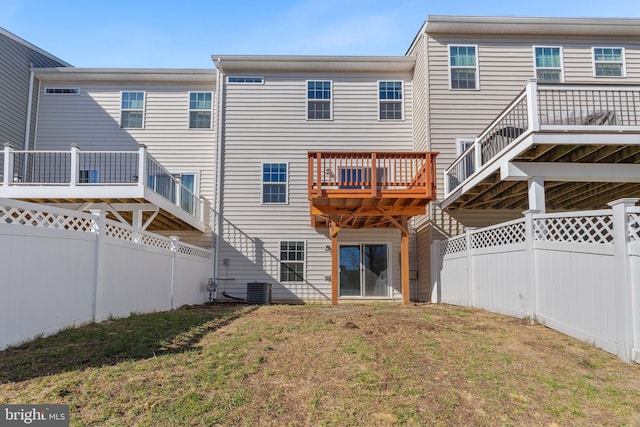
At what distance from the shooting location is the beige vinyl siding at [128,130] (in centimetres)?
1280

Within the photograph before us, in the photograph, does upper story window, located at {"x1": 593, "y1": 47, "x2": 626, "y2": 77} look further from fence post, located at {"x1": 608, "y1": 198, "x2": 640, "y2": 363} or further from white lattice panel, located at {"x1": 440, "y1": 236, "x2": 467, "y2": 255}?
fence post, located at {"x1": 608, "y1": 198, "x2": 640, "y2": 363}

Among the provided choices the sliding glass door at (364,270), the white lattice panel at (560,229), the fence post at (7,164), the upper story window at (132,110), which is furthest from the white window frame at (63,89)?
the white lattice panel at (560,229)

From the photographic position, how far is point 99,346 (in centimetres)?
421

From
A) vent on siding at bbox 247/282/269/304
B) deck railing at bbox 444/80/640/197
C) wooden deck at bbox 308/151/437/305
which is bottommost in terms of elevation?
vent on siding at bbox 247/282/269/304

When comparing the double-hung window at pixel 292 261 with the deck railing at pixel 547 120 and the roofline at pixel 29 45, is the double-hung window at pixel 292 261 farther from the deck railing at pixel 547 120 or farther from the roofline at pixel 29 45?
the roofline at pixel 29 45

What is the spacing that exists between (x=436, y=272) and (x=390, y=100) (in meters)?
5.34

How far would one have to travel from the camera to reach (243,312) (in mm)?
7336

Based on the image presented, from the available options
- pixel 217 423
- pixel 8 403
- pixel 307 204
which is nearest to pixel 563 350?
pixel 217 423

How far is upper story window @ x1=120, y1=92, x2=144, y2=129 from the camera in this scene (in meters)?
13.0

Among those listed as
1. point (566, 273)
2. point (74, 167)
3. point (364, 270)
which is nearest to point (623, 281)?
point (566, 273)

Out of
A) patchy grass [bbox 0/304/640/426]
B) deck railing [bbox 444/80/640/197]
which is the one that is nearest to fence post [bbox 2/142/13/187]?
patchy grass [bbox 0/304/640/426]

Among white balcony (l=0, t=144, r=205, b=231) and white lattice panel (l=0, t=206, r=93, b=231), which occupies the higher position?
white balcony (l=0, t=144, r=205, b=231)

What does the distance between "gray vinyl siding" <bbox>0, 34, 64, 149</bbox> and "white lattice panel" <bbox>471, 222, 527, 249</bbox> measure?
1231cm

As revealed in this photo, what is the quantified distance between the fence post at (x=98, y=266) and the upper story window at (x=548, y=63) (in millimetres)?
11372
